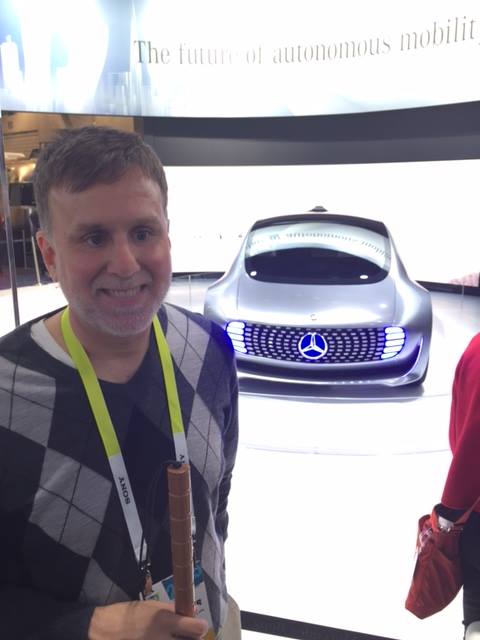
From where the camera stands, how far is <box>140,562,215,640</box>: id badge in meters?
0.86

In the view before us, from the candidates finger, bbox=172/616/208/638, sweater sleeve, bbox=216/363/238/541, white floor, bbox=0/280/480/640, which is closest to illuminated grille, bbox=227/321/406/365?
white floor, bbox=0/280/480/640

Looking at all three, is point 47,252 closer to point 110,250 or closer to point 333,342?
point 110,250

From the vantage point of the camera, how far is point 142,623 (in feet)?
2.42

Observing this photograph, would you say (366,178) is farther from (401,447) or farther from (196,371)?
(196,371)

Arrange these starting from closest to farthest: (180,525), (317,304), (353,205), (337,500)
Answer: (180,525), (337,500), (317,304), (353,205)

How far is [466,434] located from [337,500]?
1.31m

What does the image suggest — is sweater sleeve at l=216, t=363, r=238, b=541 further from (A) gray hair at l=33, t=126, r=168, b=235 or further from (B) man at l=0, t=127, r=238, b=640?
(A) gray hair at l=33, t=126, r=168, b=235

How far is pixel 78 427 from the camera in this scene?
2.69 feet

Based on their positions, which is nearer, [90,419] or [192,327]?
[90,419]

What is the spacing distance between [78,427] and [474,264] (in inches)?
199

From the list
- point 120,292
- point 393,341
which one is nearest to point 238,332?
point 393,341

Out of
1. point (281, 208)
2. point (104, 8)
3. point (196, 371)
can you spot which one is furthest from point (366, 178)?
point (196, 371)

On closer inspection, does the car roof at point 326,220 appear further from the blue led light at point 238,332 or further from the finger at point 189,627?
the finger at point 189,627

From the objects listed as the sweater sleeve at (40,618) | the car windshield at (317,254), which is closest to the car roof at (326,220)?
the car windshield at (317,254)
